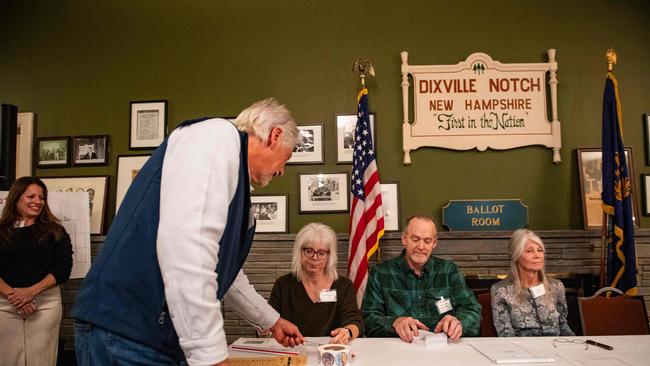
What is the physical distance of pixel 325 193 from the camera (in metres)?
3.75

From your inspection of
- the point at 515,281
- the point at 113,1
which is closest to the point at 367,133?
the point at 515,281

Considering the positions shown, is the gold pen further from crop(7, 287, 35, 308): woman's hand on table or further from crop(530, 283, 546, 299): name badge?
crop(7, 287, 35, 308): woman's hand on table

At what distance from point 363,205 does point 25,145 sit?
2.79m

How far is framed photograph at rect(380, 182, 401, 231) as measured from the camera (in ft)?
12.1

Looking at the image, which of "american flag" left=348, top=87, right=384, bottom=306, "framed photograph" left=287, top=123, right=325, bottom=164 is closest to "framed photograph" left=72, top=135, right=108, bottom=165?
"framed photograph" left=287, top=123, right=325, bottom=164

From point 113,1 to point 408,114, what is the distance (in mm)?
2594

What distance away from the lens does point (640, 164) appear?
12.1 feet

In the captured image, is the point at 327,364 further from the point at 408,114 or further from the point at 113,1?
the point at 113,1

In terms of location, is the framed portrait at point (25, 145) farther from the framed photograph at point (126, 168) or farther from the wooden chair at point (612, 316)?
the wooden chair at point (612, 316)

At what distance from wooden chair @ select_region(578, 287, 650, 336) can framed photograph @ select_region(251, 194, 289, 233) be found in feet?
6.74

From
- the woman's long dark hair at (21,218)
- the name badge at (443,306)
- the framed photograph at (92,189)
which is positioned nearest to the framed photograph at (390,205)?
the name badge at (443,306)

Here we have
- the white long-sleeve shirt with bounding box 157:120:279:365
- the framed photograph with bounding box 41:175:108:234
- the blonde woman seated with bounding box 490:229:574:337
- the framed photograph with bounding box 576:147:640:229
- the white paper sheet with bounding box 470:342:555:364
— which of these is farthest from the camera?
the framed photograph with bounding box 41:175:108:234

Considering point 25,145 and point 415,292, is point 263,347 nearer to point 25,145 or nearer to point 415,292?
point 415,292

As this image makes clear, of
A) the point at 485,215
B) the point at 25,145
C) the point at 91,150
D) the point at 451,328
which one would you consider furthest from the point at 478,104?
the point at 25,145
